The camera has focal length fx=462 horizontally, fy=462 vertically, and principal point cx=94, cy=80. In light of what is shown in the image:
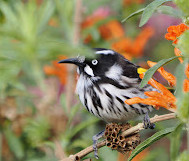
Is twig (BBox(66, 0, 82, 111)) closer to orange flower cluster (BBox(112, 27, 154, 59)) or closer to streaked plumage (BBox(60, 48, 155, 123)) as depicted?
orange flower cluster (BBox(112, 27, 154, 59))

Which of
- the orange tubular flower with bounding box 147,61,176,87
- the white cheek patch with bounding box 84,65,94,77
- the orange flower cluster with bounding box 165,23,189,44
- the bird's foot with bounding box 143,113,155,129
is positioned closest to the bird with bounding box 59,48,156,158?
the white cheek patch with bounding box 84,65,94,77

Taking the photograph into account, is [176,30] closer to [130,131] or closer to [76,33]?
[130,131]

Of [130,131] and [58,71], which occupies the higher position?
[58,71]

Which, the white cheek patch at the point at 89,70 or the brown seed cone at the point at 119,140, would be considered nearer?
the brown seed cone at the point at 119,140

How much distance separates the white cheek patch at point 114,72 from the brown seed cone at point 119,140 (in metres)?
0.61

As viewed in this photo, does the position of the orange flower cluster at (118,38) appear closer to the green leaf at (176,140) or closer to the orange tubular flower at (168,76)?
the orange tubular flower at (168,76)

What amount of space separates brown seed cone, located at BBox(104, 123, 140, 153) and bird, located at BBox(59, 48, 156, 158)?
1.62ft

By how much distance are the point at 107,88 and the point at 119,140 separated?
633 millimetres

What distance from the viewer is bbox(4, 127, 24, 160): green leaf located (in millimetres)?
2531

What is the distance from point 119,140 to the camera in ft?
5.40

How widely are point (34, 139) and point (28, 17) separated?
70cm

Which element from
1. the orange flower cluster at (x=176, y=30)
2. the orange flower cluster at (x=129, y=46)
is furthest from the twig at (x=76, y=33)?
the orange flower cluster at (x=176, y=30)

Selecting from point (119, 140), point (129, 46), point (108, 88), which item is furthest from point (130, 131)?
point (129, 46)

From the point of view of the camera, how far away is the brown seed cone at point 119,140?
1644mm
